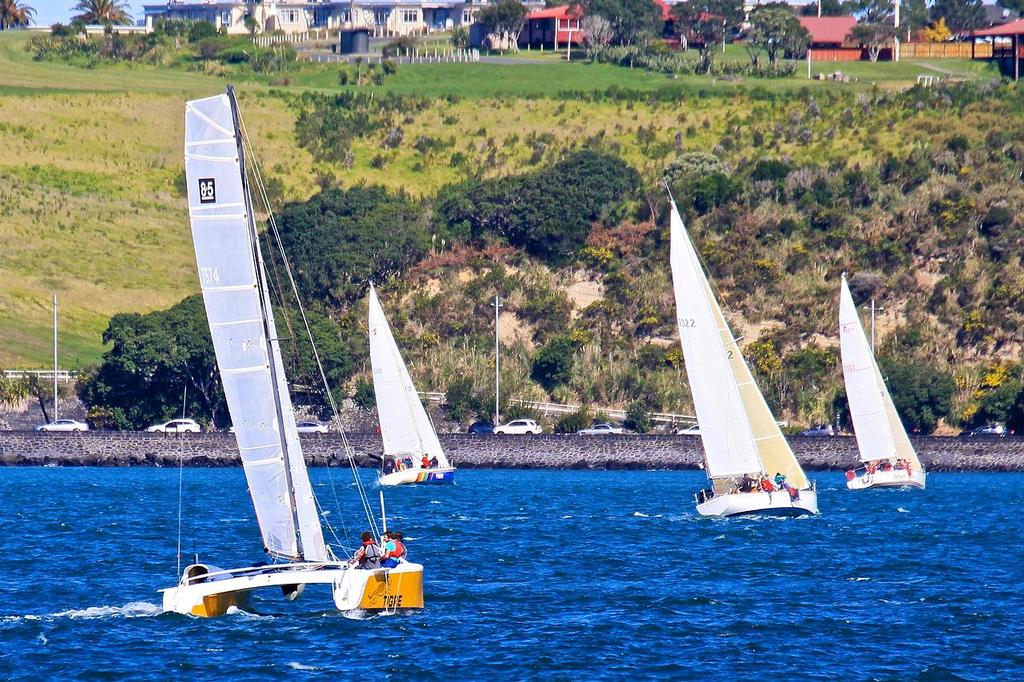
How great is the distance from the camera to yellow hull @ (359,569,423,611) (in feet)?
93.4

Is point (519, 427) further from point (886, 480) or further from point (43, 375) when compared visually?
point (43, 375)

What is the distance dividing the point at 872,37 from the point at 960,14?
24.9 m

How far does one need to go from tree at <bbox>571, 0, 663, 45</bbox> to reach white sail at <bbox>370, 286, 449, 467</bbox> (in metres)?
86.4

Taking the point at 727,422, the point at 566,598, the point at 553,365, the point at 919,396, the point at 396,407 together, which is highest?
the point at 727,422

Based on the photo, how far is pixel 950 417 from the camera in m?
77.3

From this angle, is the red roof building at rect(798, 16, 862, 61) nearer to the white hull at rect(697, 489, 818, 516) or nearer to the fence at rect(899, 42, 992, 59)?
the fence at rect(899, 42, 992, 59)

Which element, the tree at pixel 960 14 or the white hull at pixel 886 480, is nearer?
the white hull at pixel 886 480

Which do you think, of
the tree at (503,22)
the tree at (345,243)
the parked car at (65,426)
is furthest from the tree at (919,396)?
the tree at (503,22)

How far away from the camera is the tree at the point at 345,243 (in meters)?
96.8

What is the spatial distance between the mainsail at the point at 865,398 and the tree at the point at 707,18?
294 feet

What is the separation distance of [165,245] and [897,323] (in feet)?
150

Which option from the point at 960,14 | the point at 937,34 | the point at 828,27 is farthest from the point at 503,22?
the point at 960,14

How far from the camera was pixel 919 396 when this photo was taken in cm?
7581

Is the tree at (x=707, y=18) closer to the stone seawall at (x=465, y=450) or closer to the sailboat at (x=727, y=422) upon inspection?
the stone seawall at (x=465, y=450)
